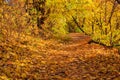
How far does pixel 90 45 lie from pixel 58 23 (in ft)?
20.3

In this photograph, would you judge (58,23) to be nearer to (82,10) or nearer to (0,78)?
(82,10)

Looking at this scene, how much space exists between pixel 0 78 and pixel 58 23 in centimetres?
1690

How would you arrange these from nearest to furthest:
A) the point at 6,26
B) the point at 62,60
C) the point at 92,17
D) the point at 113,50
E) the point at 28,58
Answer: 1. the point at 28,58
2. the point at 62,60
3. the point at 6,26
4. the point at 113,50
5. the point at 92,17

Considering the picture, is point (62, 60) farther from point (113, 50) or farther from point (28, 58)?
point (113, 50)

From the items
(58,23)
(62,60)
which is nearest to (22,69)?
(62,60)

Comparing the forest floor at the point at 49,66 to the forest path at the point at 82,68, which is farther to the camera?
the forest path at the point at 82,68

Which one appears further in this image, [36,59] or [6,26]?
[6,26]

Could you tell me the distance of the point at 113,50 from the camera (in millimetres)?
16266

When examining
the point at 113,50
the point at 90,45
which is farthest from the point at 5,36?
the point at 90,45

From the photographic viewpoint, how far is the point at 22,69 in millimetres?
9711

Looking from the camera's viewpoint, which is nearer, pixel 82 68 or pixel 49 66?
pixel 82 68

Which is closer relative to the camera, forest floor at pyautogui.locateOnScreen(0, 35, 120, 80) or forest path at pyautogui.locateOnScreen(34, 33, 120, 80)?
forest floor at pyautogui.locateOnScreen(0, 35, 120, 80)

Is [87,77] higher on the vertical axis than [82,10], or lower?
lower

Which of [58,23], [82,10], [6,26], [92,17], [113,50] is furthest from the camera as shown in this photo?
[58,23]
